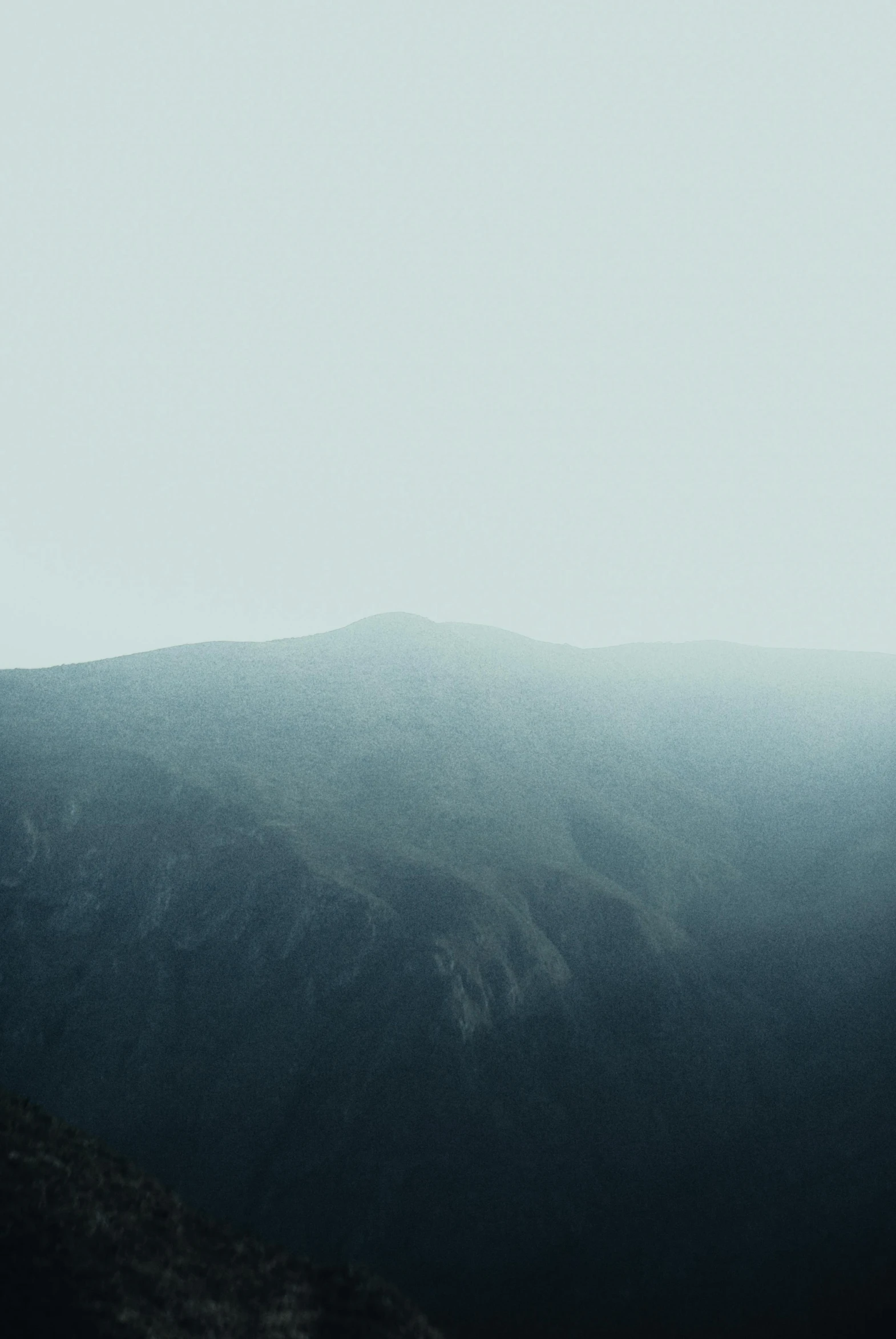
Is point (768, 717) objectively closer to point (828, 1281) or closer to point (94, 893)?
point (828, 1281)

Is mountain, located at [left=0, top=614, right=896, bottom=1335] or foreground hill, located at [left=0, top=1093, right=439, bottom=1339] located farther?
mountain, located at [left=0, top=614, right=896, bottom=1335]

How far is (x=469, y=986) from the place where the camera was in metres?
37.6

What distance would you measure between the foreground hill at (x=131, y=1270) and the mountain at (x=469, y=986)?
730 centimetres

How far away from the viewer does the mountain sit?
27766 millimetres

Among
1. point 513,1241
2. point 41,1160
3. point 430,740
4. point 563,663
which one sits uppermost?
point 563,663

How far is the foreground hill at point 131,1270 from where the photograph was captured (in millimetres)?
14977

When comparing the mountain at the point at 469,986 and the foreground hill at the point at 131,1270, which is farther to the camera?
the mountain at the point at 469,986

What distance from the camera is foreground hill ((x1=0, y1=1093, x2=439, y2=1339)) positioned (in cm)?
1498

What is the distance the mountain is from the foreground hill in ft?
23.9

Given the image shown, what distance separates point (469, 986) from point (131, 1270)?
22.9m

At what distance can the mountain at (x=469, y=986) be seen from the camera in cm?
2777

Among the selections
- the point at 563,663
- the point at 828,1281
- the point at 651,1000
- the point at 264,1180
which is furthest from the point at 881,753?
the point at 264,1180

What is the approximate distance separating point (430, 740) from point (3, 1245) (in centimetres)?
4870

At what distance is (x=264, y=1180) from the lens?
29.4 metres
